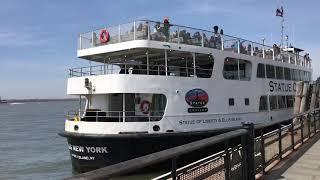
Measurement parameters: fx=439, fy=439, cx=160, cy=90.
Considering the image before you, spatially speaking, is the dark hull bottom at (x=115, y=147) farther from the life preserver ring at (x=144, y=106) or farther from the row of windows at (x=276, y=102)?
the row of windows at (x=276, y=102)

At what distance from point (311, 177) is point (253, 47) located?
12539 millimetres

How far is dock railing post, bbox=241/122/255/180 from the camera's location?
630 cm

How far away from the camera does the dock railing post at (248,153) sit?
630cm

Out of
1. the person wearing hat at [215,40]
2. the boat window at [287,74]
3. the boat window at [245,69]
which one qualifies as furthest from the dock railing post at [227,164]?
the boat window at [287,74]

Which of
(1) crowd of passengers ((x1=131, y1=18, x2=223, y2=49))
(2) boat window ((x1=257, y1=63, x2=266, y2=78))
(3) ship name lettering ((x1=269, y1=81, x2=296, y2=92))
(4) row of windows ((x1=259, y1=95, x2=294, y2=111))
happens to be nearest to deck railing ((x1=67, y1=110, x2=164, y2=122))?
(1) crowd of passengers ((x1=131, y1=18, x2=223, y2=49))

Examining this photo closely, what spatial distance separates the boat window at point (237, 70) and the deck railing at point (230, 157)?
7.42 metres

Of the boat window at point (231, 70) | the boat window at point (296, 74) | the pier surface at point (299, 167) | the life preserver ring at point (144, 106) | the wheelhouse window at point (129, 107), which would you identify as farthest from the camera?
the boat window at point (296, 74)

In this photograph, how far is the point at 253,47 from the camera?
1903cm

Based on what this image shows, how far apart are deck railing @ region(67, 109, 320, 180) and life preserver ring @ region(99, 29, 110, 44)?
7727mm

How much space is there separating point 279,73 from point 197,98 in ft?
26.1

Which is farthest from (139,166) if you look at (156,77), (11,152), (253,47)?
(11,152)

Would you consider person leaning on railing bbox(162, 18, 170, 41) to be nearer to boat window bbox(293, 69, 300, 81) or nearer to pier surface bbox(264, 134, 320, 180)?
pier surface bbox(264, 134, 320, 180)

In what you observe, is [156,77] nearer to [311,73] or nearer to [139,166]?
[139,166]

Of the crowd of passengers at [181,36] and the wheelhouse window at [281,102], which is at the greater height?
the crowd of passengers at [181,36]
